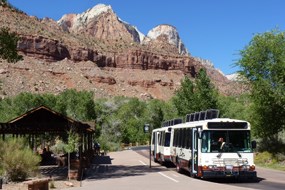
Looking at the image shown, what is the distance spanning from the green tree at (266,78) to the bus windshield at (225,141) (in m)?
12.1

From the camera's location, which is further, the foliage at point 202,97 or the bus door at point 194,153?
the foliage at point 202,97

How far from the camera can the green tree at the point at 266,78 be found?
1228 inches

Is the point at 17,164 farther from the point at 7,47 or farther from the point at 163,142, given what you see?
the point at 163,142

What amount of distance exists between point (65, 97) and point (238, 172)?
63.5m

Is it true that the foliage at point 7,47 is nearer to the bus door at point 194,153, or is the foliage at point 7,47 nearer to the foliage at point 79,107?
the bus door at point 194,153

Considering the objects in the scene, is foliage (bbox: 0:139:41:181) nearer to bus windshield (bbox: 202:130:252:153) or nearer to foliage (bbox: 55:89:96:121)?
bus windshield (bbox: 202:130:252:153)

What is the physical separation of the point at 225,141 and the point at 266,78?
1452 cm

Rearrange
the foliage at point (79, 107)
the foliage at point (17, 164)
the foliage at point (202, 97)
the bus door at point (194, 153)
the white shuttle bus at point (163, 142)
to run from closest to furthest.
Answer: the bus door at point (194, 153)
the foliage at point (17, 164)
the white shuttle bus at point (163, 142)
the foliage at point (202, 97)
the foliage at point (79, 107)

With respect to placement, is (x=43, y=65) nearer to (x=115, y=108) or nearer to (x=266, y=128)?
(x=115, y=108)

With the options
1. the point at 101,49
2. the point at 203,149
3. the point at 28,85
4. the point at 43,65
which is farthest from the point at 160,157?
the point at 101,49

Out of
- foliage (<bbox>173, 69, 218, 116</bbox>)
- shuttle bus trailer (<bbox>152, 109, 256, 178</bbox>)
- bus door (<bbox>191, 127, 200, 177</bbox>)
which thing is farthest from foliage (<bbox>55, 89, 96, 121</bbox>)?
shuttle bus trailer (<bbox>152, 109, 256, 178</bbox>)

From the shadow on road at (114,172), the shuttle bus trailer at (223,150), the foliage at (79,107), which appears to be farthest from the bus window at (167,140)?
the foliage at (79,107)

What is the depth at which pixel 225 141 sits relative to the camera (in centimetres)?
1930

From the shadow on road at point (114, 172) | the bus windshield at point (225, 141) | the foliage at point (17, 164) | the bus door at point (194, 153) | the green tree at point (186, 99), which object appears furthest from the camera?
the green tree at point (186, 99)
